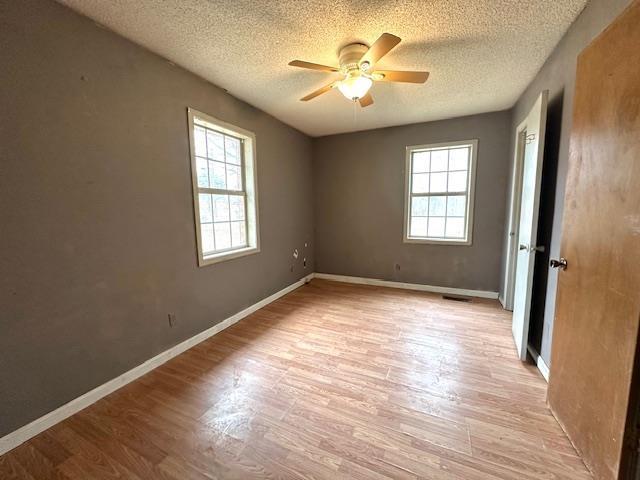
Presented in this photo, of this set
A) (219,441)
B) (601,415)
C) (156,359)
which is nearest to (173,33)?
(156,359)

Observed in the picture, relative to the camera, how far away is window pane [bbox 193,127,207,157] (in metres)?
2.44

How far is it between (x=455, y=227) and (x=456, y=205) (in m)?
0.32

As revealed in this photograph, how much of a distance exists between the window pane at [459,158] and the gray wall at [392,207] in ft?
0.55

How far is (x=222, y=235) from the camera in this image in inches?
109

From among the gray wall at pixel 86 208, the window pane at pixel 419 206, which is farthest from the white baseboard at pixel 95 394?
the window pane at pixel 419 206

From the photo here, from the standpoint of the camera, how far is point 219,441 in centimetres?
135

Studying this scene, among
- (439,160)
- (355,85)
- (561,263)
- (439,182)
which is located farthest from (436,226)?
(355,85)

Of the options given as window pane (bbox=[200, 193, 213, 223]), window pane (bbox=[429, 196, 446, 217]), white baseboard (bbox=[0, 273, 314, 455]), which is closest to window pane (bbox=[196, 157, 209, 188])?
window pane (bbox=[200, 193, 213, 223])

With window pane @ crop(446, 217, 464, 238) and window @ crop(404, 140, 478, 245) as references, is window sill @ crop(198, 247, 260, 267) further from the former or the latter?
window pane @ crop(446, 217, 464, 238)


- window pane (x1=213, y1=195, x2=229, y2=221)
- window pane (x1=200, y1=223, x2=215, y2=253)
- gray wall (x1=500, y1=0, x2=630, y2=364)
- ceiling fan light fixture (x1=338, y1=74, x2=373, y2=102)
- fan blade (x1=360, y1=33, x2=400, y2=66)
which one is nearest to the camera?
fan blade (x1=360, y1=33, x2=400, y2=66)

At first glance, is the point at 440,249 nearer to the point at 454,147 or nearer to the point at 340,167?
the point at 454,147

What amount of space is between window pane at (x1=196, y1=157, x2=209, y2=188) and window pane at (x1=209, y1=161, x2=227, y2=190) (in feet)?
0.17

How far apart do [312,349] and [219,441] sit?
1010mm

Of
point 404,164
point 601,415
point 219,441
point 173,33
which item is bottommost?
point 219,441
